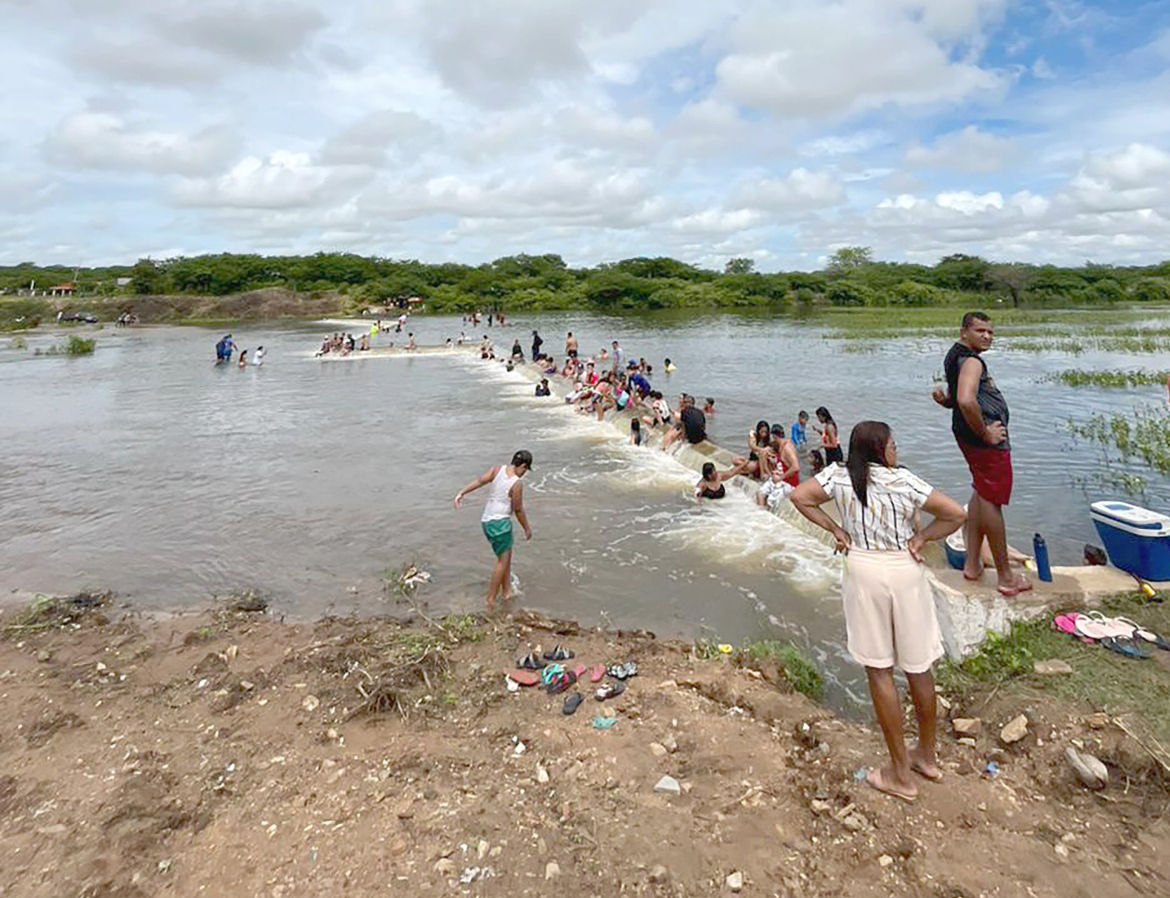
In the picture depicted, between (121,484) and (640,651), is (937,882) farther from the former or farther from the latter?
(121,484)

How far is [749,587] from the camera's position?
8.25 metres

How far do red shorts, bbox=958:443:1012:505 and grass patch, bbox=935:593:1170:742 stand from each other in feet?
4.29

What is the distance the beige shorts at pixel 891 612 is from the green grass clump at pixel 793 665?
2073 mm

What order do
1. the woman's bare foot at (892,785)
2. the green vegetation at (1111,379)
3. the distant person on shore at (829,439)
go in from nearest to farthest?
the woman's bare foot at (892,785)
the distant person on shore at (829,439)
the green vegetation at (1111,379)

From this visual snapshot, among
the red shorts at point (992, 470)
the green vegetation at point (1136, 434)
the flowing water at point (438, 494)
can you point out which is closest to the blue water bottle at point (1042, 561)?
the red shorts at point (992, 470)

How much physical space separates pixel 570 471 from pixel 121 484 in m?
8.95

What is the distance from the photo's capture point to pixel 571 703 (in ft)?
17.2

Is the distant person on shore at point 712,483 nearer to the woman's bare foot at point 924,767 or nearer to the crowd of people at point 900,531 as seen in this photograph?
the crowd of people at point 900,531

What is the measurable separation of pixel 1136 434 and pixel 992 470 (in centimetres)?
1420

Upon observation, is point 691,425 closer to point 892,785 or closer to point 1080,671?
point 1080,671

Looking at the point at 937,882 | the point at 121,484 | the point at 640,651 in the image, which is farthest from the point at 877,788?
the point at 121,484

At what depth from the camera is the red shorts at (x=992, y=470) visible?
16.2 feet

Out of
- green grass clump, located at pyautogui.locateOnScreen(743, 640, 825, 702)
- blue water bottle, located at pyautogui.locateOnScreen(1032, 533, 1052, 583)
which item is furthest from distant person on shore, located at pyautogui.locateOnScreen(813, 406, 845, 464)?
green grass clump, located at pyautogui.locateOnScreen(743, 640, 825, 702)

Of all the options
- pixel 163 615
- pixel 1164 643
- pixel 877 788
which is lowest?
pixel 163 615
